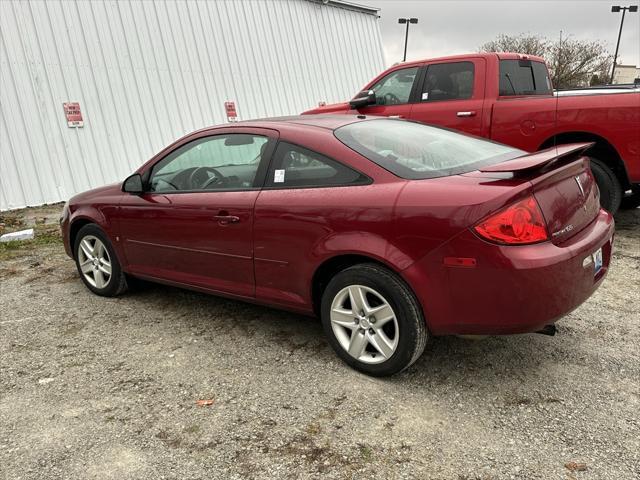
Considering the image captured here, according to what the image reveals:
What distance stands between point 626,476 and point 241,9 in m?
11.9

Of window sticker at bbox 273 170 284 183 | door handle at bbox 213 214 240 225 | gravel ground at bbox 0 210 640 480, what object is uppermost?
window sticker at bbox 273 170 284 183

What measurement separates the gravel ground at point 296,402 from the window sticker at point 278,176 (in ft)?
3.56

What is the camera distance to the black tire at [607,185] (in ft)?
17.2

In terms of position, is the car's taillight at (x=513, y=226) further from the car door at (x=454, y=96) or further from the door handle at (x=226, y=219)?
the car door at (x=454, y=96)

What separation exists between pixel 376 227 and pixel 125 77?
28.3ft

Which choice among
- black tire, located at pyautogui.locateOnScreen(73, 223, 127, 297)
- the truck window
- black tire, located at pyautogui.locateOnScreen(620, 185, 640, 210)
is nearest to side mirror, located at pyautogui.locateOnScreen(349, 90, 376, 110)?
the truck window

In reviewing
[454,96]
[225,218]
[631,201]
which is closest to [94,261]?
[225,218]

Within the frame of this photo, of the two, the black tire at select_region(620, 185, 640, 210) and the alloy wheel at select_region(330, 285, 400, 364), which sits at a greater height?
the alloy wheel at select_region(330, 285, 400, 364)

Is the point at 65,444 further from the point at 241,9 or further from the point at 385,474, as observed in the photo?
the point at 241,9

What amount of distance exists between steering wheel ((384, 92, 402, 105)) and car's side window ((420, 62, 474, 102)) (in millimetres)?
352

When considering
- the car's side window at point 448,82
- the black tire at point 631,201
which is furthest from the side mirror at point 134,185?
the black tire at point 631,201

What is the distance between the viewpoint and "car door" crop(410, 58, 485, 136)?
19.5 feet

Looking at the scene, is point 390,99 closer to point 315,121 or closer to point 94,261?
point 315,121

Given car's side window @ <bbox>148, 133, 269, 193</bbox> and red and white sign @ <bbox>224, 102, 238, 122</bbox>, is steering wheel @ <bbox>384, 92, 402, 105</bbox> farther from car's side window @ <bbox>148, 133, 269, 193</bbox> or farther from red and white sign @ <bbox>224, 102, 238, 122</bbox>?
red and white sign @ <bbox>224, 102, 238, 122</bbox>
